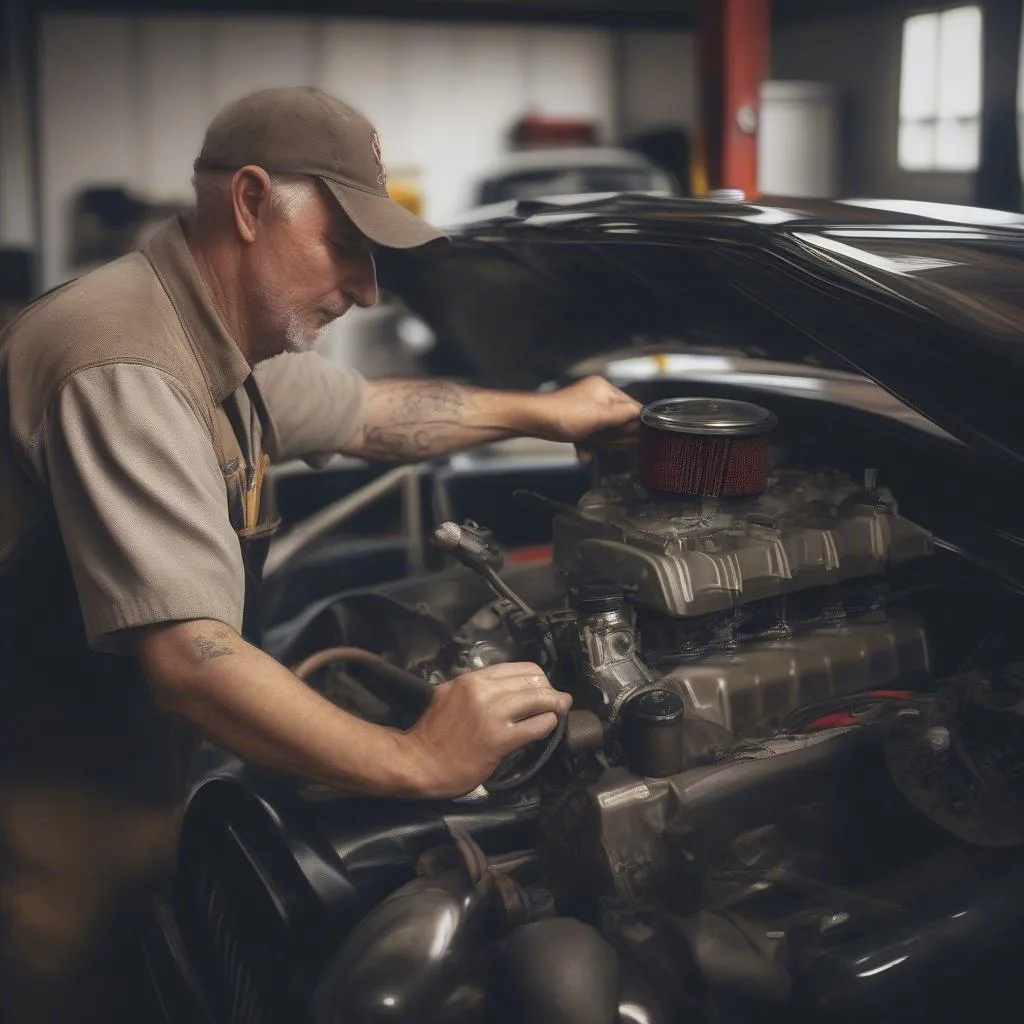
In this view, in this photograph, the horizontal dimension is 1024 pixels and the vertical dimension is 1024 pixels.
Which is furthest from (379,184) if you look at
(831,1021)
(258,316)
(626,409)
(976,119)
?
(976,119)

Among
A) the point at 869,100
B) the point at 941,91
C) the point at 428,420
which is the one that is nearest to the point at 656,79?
the point at 869,100

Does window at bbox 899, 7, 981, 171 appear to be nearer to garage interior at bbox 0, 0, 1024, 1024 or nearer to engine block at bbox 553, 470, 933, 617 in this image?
garage interior at bbox 0, 0, 1024, 1024

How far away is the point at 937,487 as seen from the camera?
52.2 inches

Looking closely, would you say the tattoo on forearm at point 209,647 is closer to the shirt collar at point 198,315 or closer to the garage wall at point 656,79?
the shirt collar at point 198,315

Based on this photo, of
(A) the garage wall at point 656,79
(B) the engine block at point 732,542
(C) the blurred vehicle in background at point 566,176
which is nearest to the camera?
(B) the engine block at point 732,542

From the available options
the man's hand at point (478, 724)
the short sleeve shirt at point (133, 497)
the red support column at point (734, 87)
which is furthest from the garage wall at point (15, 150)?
the man's hand at point (478, 724)

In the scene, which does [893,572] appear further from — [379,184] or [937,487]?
[379,184]

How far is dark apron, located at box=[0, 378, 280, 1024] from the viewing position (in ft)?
4.05

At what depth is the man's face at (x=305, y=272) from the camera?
1217 millimetres

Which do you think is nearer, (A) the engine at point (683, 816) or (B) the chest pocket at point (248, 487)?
(A) the engine at point (683, 816)

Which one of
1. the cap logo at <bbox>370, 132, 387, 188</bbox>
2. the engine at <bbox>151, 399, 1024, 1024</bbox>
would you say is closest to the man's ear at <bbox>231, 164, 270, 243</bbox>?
the cap logo at <bbox>370, 132, 387, 188</bbox>

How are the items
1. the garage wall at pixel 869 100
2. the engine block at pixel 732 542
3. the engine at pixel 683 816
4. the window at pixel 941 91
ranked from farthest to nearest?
the garage wall at pixel 869 100 → the window at pixel 941 91 → the engine block at pixel 732 542 → the engine at pixel 683 816

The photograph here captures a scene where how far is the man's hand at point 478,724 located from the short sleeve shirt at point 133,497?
22 centimetres

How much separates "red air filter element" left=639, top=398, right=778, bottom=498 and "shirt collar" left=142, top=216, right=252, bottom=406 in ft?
1.55
